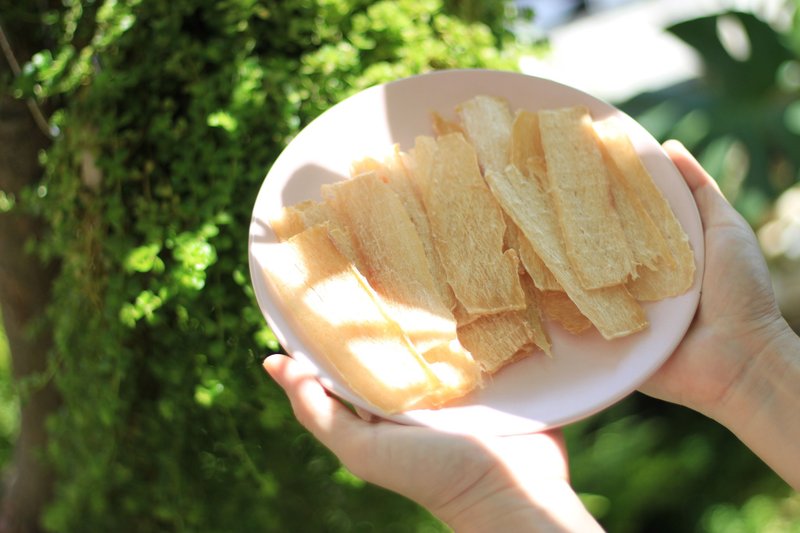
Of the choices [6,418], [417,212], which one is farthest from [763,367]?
[6,418]

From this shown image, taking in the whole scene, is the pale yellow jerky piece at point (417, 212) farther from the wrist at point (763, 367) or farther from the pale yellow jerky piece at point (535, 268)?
the wrist at point (763, 367)

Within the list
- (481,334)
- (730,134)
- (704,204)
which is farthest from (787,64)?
(481,334)

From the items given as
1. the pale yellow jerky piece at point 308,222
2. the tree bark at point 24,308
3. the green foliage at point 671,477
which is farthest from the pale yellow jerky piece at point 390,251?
the green foliage at point 671,477

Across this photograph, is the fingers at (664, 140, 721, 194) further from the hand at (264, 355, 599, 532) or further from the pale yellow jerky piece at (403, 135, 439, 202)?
the hand at (264, 355, 599, 532)

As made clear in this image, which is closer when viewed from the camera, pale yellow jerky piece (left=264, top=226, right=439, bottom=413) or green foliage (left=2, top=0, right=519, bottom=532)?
pale yellow jerky piece (left=264, top=226, right=439, bottom=413)

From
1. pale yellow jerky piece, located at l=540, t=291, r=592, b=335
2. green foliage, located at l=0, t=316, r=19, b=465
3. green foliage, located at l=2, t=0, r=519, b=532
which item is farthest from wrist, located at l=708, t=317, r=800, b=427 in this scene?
green foliage, located at l=0, t=316, r=19, b=465

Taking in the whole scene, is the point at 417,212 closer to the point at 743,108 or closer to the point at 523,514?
the point at 523,514

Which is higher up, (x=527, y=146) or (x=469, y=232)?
(x=527, y=146)
